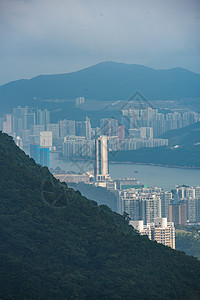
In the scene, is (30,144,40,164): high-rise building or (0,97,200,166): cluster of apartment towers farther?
(0,97,200,166): cluster of apartment towers

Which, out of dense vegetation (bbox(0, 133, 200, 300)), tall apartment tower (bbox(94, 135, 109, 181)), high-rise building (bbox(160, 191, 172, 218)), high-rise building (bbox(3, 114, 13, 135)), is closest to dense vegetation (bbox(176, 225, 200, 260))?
high-rise building (bbox(160, 191, 172, 218))

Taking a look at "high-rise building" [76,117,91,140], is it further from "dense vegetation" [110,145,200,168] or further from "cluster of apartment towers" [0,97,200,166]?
"dense vegetation" [110,145,200,168]

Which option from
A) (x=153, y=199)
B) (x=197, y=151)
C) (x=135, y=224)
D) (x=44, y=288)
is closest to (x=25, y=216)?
(x=44, y=288)

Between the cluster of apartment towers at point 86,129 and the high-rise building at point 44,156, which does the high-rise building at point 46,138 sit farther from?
the high-rise building at point 44,156

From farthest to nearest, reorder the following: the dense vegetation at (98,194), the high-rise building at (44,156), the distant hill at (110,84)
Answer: the distant hill at (110,84), the high-rise building at (44,156), the dense vegetation at (98,194)

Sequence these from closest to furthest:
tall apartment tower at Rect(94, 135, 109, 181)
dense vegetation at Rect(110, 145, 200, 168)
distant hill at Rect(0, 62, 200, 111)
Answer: tall apartment tower at Rect(94, 135, 109, 181) → dense vegetation at Rect(110, 145, 200, 168) → distant hill at Rect(0, 62, 200, 111)

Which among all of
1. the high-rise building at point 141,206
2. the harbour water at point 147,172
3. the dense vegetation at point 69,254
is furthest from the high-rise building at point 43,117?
the dense vegetation at point 69,254

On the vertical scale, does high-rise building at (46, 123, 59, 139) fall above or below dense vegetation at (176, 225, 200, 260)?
above

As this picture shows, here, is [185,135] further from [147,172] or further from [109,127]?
[147,172]
